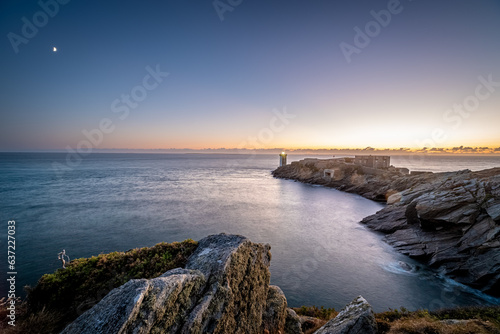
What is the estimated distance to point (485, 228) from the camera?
19203 millimetres

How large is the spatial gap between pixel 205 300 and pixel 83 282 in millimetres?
7084

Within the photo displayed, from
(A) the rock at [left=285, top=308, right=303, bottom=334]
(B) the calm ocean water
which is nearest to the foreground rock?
(A) the rock at [left=285, top=308, right=303, bottom=334]

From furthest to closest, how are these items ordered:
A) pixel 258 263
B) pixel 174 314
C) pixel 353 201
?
pixel 353 201
pixel 258 263
pixel 174 314

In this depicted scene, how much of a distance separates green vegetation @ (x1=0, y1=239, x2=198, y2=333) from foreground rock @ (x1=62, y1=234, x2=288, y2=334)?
1.99 m

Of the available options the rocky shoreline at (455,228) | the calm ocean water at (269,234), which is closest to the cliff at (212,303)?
the calm ocean water at (269,234)

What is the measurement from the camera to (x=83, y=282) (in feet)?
32.4

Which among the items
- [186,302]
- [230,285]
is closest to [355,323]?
[230,285]

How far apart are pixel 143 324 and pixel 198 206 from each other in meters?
41.5

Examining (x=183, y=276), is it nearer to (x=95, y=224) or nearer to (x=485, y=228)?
(x=485, y=228)

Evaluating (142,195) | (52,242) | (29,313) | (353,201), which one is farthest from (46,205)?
(353,201)

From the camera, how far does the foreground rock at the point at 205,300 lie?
16.6ft

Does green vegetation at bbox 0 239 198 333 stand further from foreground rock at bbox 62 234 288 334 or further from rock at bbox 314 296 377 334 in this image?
rock at bbox 314 296 377 334

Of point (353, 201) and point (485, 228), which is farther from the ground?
point (485, 228)

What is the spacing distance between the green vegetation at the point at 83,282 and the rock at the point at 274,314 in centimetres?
432
